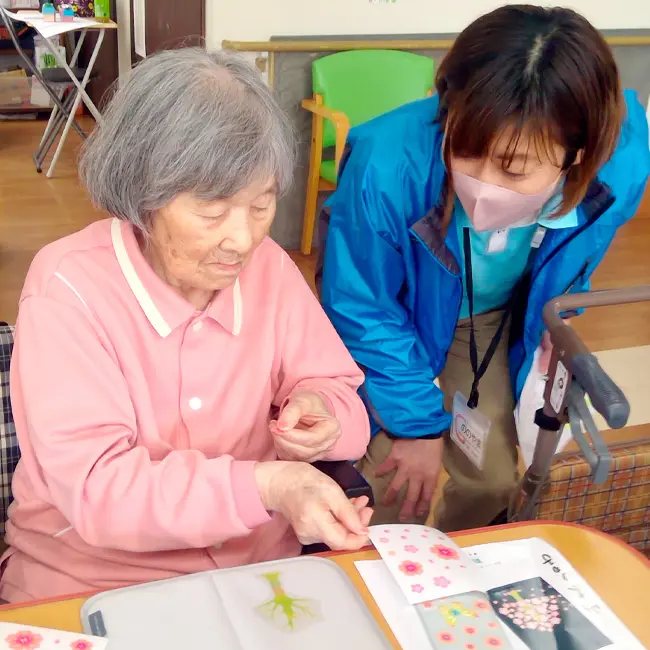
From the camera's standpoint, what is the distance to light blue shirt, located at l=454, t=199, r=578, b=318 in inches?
58.0

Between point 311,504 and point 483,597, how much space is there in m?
0.24

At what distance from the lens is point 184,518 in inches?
38.1

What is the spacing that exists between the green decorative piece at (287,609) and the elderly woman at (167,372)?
0.10 meters

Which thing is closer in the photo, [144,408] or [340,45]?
[144,408]

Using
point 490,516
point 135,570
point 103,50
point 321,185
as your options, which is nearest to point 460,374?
point 490,516

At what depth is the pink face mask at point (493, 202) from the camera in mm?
1318

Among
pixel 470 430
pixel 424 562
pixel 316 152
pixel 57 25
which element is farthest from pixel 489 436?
pixel 57 25

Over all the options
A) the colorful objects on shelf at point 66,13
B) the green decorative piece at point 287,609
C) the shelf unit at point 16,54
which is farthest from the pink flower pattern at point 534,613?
the shelf unit at point 16,54

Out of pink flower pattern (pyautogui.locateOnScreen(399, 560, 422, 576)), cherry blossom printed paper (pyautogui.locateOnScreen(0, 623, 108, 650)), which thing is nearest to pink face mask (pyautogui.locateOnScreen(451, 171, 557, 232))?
pink flower pattern (pyautogui.locateOnScreen(399, 560, 422, 576))

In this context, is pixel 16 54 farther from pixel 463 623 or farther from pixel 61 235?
pixel 463 623

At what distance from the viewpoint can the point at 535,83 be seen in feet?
3.82

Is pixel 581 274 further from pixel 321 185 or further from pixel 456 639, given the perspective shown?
pixel 321 185

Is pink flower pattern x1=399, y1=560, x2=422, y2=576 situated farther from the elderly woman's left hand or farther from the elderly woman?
the elderly woman's left hand

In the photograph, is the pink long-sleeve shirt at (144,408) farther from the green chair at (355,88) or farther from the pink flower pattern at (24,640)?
the green chair at (355,88)
